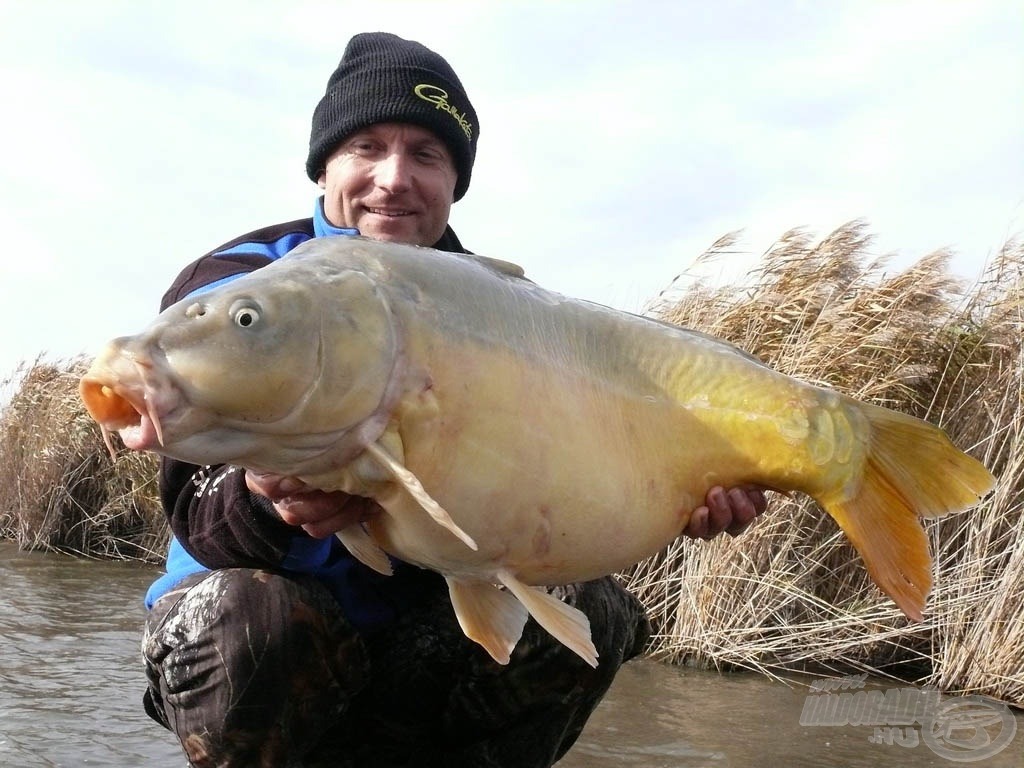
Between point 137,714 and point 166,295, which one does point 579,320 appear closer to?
point 166,295

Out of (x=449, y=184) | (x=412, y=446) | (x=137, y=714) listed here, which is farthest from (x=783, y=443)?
(x=137, y=714)

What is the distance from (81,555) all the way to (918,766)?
6791 mm

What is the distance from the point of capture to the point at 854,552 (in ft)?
15.0

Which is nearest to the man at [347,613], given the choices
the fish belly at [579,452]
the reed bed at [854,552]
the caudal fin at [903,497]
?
the fish belly at [579,452]

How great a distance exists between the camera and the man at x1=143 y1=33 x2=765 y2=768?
216 centimetres

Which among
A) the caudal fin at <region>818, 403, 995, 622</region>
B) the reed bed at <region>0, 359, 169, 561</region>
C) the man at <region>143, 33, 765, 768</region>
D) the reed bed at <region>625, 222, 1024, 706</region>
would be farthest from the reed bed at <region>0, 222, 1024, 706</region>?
the reed bed at <region>0, 359, 169, 561</region>

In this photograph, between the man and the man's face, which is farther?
the man's face

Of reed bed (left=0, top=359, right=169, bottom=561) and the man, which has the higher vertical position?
the man

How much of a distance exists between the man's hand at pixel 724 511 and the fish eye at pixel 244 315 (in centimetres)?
100

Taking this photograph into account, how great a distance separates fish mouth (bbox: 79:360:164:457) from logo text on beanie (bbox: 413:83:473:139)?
1802mm

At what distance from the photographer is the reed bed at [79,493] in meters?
8.09

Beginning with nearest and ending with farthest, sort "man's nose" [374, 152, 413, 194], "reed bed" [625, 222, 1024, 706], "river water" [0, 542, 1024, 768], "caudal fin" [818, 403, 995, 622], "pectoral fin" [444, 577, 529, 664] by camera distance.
A: "pectoral fin" [444, 577, 529, 664], "caudal fin" [818, 403, 995, 622], "man's nose" [374, 152, 413, 194], "river water" [0, 542, 1024, 768], "reed bed" [625, 222, 1024, 706]

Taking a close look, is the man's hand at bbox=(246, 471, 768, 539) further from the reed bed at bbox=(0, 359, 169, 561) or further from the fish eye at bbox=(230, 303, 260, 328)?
the reed bed at bbox=(0, 359, 169, 561)

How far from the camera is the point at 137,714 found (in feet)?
12.4
